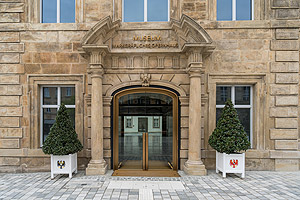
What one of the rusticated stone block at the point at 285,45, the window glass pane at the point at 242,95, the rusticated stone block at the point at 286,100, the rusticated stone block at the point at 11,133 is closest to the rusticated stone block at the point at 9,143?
the rusticated stone block at the point at 11,133

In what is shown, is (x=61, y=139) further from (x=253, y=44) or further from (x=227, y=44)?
(x=253, y=44)

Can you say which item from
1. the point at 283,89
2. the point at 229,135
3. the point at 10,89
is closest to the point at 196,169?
the point at 229,135

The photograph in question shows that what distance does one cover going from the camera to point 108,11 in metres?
6.42

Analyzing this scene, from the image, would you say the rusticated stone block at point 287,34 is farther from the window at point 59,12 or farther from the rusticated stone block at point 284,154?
the window at point 59,12

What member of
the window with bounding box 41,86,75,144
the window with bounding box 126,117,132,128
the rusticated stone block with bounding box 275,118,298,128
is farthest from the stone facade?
the window with bounding box 126,117,132,128

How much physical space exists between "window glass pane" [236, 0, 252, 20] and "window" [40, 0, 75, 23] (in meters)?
6.14

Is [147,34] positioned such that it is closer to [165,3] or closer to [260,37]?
[165,3]

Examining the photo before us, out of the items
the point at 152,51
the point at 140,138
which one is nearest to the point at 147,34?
the point at 152,51

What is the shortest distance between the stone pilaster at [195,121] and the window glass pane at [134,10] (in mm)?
2720

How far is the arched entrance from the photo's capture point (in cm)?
645

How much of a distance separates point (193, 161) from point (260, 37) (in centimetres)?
493

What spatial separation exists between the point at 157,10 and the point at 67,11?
3.37 metres

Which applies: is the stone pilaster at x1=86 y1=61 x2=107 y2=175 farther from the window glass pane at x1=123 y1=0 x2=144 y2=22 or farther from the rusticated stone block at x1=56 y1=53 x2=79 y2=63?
the window glass pane at x1=123 y1=0 x2=144 y2=22

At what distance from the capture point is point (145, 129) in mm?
6480
